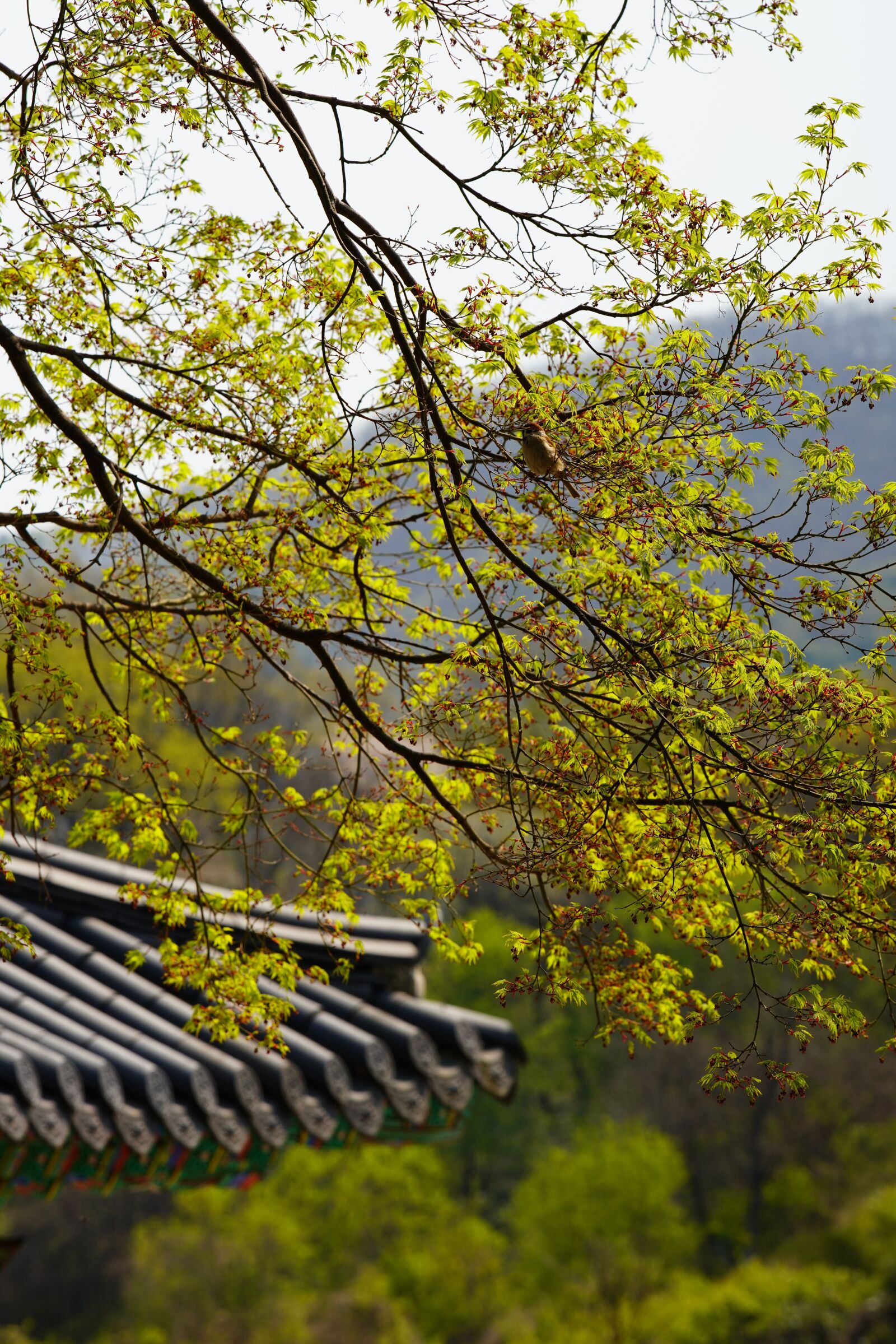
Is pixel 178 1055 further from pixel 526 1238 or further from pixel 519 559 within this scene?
pixel 526 1238

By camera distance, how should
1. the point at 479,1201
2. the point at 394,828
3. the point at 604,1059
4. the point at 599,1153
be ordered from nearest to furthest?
the point at 394,828 < the point at 599,1153 < the point at 479,1201 < the point at 604,1059

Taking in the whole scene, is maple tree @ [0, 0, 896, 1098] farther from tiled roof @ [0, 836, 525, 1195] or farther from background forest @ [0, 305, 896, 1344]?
background forest @ [0, 305, 896, 1344]

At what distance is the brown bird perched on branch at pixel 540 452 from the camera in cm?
345

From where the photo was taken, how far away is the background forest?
20609 mm

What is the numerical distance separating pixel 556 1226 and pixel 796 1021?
2057 cm

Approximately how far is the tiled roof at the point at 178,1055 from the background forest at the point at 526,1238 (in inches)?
552

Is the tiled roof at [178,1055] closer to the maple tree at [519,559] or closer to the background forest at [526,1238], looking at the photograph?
the maple tree at [519,559]

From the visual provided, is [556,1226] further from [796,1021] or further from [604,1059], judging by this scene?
[796,1021]

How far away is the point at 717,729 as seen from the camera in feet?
10.8

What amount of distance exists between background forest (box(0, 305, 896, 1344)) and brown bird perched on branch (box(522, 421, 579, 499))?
16.9 meters

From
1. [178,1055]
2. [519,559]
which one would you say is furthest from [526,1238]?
[519,559]

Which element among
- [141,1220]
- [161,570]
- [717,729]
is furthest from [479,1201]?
[717,729]

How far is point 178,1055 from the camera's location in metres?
5.13

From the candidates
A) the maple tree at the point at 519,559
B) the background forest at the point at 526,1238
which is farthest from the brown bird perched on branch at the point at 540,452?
the background forest at the point at 526,1238
